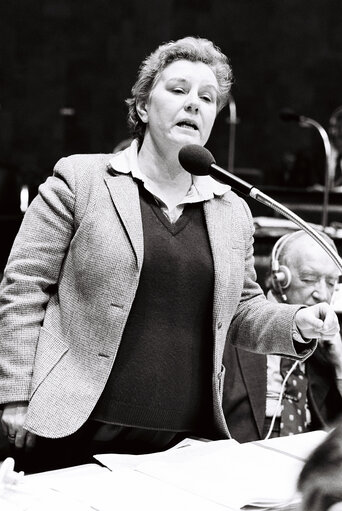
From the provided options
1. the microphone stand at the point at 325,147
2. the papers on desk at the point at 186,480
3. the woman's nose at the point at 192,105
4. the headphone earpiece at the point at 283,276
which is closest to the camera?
the papers on desk at the point at 186,480

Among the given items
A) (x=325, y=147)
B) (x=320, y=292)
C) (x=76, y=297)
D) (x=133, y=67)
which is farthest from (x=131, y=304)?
(x=133, y=67)

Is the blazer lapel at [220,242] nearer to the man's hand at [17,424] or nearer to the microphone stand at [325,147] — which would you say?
the man's hand at [17,424]

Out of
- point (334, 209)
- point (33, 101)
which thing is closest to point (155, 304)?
point (334, 209)

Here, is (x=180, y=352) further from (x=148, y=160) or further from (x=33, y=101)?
(x=33, y=101)

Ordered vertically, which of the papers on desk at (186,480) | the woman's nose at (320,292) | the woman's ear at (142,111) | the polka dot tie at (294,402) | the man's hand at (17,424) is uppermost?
the woman's ear at (142,111)

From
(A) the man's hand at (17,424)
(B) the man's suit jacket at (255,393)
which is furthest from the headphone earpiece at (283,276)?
(A) the man's hand at (17,424)

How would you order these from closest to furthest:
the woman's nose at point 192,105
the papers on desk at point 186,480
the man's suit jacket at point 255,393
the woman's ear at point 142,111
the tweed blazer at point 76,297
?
the papers on desk at point 186,480, the tweed blazer at point 76,297, the woman's nose at point 192,105, the woman's ear at point 142,111, the man's suit jacket at point 255,393

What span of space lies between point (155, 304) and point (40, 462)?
0.43 metres

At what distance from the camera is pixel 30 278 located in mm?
1622

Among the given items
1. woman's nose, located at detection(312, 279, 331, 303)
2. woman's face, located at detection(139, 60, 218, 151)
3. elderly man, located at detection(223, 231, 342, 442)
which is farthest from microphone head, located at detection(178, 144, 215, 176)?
woman's nose, located at detection(312, 279, 331, 303)

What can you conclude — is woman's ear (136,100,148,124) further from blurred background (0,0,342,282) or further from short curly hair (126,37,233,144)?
blurred background (0,0,342,282)

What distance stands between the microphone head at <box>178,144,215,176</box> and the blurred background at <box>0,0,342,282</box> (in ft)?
17.5

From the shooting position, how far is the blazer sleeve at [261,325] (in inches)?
65.7

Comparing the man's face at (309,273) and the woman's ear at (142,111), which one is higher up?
the woman's ear at (142,111)
